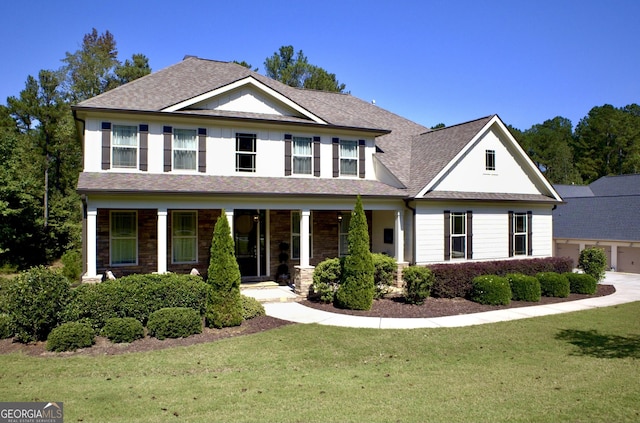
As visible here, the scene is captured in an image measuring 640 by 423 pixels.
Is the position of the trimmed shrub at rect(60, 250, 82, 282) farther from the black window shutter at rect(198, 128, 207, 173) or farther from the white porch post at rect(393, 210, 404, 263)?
the white porch post at rect(393, 210, 404, 263)

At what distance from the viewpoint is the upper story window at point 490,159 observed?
63.2 ft

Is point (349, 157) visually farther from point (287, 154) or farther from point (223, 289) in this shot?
point (223, 289)

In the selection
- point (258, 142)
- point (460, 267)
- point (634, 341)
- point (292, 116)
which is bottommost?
point (634, 341)

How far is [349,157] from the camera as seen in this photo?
18.4 meters

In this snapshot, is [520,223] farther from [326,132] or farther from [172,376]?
[172,376]

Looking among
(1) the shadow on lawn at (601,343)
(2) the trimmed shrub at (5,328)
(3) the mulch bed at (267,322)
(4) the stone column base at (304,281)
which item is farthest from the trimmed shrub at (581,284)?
(2) the trimmed shrub at (5,328)

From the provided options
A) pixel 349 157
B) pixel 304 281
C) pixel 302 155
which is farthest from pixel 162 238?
pixel 349 157

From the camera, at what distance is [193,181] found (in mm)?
15328

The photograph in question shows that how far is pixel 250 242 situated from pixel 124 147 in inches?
224

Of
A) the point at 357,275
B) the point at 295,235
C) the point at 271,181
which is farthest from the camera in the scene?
the point at 295,235

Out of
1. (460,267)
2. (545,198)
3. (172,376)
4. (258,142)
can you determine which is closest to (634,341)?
(460,267)

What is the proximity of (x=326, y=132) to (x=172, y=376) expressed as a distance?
38.5 feet

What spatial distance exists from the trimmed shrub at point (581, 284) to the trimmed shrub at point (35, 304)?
16556 mm

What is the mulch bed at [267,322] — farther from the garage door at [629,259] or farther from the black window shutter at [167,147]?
the garage door at [629,259]
